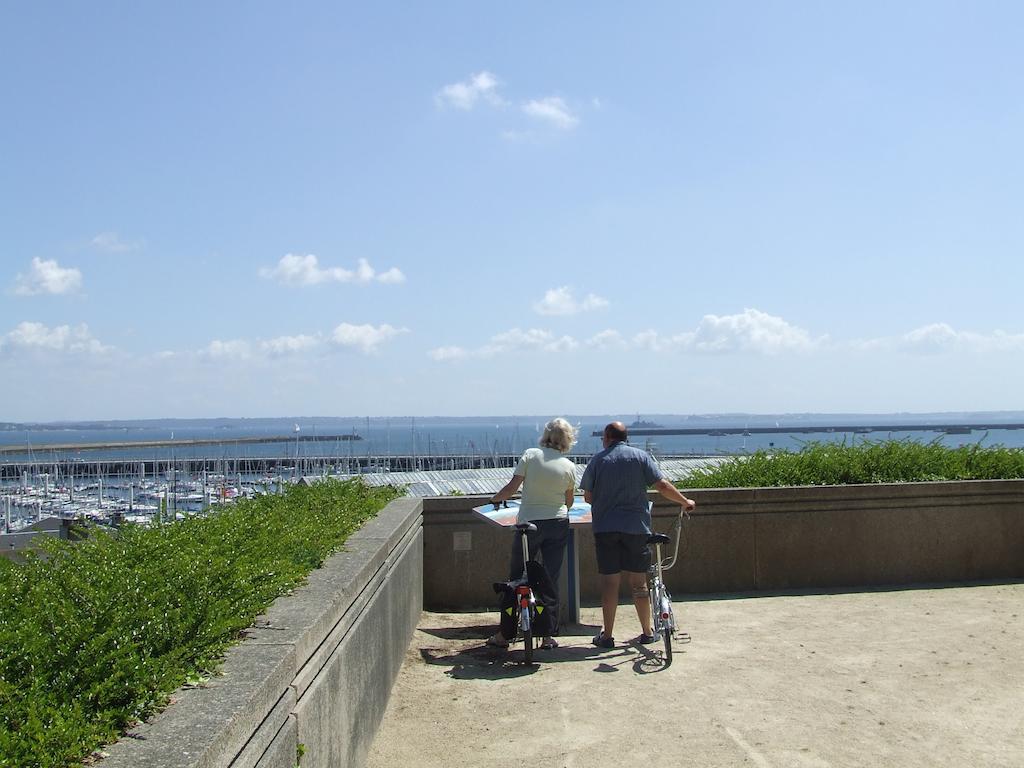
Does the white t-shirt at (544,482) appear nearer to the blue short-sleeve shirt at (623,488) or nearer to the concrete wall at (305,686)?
the blue short-sleeve shirt at (623,488)

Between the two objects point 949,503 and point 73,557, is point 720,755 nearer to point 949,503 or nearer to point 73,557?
point 73,557

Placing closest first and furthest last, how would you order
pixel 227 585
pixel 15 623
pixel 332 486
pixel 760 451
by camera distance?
1. pixel 15 623
2. pixel 227 585
3. pixel 332 486
4. pixel 760 451

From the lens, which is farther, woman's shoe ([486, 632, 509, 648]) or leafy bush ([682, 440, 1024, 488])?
leafy bush ([682, 440, 1024, 488])

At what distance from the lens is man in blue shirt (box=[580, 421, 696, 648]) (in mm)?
7453

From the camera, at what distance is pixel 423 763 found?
5121mm

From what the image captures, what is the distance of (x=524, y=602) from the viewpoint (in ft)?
23.2

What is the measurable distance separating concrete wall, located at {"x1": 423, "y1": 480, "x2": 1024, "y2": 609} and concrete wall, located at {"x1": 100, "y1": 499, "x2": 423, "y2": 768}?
2.85 metres

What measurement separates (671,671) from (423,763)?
2.26 meters

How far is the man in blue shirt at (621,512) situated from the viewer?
24.5 ft

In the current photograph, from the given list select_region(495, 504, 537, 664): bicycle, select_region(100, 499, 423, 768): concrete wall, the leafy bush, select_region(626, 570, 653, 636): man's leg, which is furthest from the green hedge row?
the leafy bush

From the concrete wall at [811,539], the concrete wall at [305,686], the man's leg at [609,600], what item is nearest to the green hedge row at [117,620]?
the concrete wall at [305,686]

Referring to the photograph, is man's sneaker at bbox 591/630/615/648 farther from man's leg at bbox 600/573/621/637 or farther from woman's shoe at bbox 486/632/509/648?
woman's shoe at bbox 486/632/509/648

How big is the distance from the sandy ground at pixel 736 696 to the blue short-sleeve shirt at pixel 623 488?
3.16 feet

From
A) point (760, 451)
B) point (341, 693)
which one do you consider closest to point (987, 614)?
point (760, 451)
